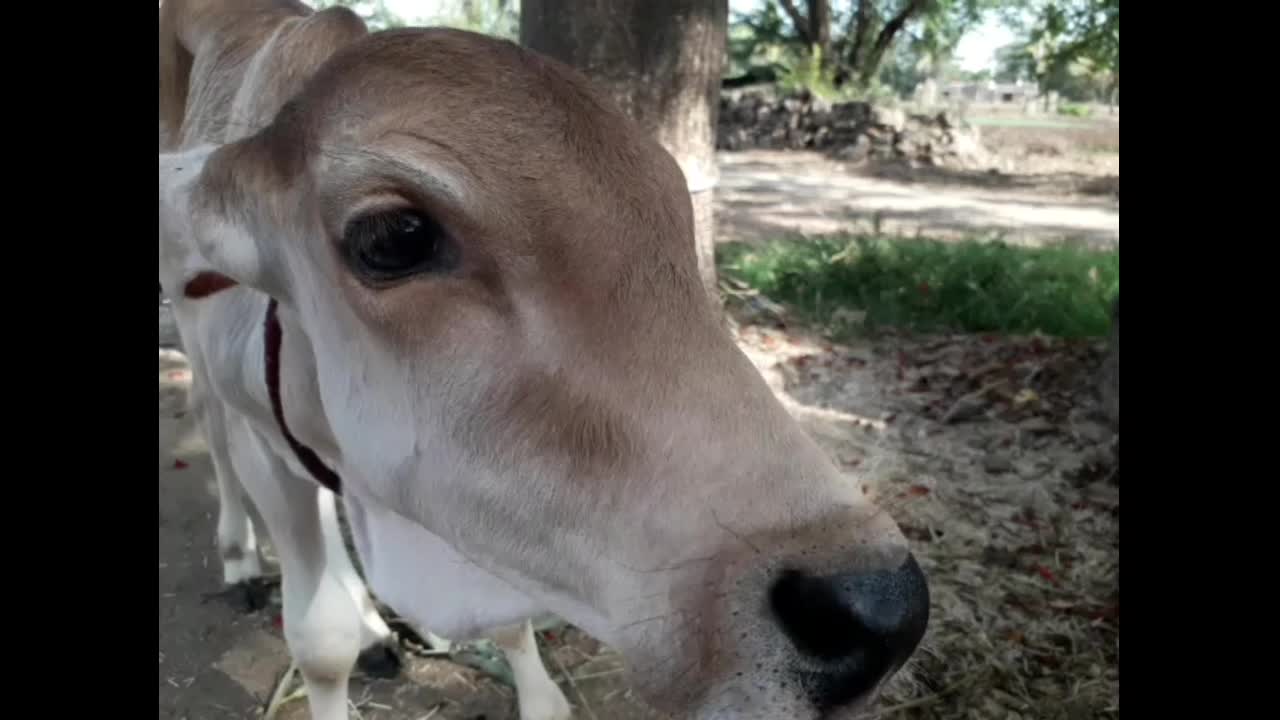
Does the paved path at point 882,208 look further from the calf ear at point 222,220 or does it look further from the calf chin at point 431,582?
the calf ear at point 222,220

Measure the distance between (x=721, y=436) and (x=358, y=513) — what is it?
97 cm

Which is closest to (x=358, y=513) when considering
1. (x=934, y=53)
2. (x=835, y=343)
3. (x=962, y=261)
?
(x=835, y=343)

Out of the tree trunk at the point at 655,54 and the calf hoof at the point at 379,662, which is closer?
the calf hoof at the point at 379,662

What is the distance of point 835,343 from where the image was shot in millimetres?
6164

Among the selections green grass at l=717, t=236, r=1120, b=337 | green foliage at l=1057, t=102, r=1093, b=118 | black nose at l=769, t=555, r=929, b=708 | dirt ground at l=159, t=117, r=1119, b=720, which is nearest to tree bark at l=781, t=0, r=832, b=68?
green foliage at l=1057, t=102, r=1093, b=118

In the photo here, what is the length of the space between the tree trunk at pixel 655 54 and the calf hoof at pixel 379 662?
1.85m

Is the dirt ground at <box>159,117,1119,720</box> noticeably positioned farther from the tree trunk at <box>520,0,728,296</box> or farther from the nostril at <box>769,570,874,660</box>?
the tree trunk at <box>520,0,728,296</box>

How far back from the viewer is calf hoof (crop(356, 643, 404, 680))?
2910 mm

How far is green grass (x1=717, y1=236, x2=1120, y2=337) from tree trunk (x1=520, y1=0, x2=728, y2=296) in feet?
9.31

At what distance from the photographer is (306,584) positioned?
2.32 m

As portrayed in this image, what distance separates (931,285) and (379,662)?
17.2ft

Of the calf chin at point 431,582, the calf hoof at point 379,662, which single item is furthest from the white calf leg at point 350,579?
the calf chin at point 431,582

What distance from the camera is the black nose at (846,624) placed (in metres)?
1.04

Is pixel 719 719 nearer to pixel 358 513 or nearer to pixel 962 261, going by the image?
pixel 358 513
